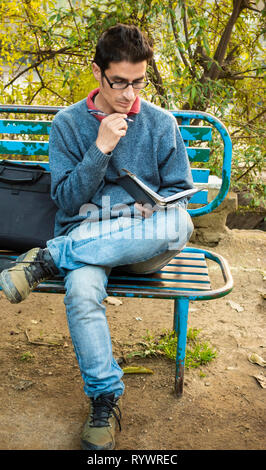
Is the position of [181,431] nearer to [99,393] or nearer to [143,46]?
[99,393]

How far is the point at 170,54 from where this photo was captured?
3.72m

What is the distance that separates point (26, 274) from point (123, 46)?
1.05 metres

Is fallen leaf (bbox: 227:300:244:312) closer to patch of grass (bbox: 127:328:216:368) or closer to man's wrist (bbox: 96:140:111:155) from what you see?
patch of grass (bbox: 127:328:216:368)

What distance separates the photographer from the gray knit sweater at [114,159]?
227 cm

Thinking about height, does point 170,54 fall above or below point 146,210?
above

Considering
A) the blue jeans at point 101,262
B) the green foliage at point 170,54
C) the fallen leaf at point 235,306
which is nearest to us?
the blue jeans at point 101,262

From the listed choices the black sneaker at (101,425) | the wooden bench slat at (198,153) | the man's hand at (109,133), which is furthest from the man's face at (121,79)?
the black sneaker at (101,425)

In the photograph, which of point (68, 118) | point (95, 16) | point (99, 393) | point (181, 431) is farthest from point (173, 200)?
point (95, 16)

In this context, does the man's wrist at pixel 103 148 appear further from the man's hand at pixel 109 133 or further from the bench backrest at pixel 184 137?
the bench backrest at pixel 184 137

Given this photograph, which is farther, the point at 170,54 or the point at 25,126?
the point at 170,54

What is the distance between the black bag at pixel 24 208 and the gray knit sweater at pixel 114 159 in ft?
0.27

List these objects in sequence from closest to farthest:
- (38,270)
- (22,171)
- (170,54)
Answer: (38,270)
(22,171)
(170,54)

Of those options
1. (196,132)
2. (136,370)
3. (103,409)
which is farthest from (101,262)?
(196,132)

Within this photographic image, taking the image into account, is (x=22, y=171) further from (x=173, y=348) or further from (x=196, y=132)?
(x=173, y=348)
